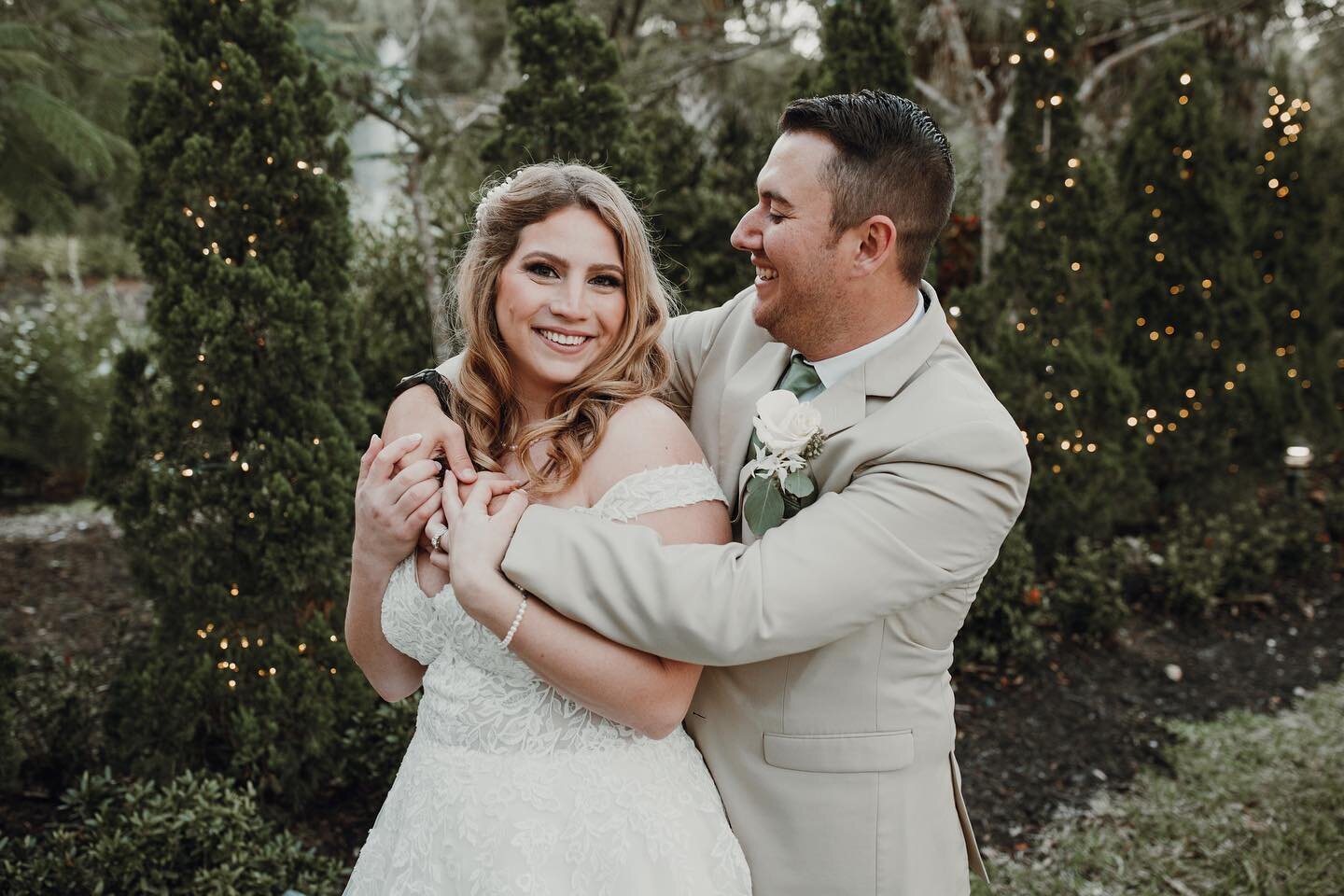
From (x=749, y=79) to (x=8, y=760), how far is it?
6725 mm

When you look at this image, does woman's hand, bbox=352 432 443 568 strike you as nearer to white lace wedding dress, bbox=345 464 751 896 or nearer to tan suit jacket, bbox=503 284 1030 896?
white lace wedding dress, bbox=345 464 751 896

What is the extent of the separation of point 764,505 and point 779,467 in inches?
3.1

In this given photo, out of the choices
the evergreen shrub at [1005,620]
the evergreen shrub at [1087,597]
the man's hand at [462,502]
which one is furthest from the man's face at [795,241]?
the evergreen shrub at [1087,597]

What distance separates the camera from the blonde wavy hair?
205cm

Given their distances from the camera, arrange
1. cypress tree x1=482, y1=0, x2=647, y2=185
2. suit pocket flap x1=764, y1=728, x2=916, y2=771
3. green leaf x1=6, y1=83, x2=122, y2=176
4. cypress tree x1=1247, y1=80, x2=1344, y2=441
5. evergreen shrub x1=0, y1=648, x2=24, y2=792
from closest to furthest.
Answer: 1. suit pocket flap x1=764, y1=728, x2=916, y2=771
2. evergreen shrub x1=0, y1=648, x2=24, y2=792
3. green leaf x1=6, y1=83, x2=122, y2=176
4. cypress tree x1=482, y1=0, x2=647, y2=185
5. cypress tree x1=1247, y1=80, x2=1344, y2=441

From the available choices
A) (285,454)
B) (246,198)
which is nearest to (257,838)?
(285,454)

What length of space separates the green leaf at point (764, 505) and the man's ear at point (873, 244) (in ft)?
1.76

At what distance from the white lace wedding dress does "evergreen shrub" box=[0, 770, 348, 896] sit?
4.91 feet

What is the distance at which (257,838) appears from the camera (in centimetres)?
339

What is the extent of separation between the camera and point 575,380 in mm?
2152

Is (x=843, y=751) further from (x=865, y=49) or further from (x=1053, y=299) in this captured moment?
(x=1053, y=299)

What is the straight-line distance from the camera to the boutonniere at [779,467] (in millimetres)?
1866

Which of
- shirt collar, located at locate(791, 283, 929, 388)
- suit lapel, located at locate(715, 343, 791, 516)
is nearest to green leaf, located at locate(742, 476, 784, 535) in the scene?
suit lapel, located at locate(715, 343, 791, 516)

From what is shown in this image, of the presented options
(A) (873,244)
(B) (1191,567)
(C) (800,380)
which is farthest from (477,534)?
(B) (1191,567)
